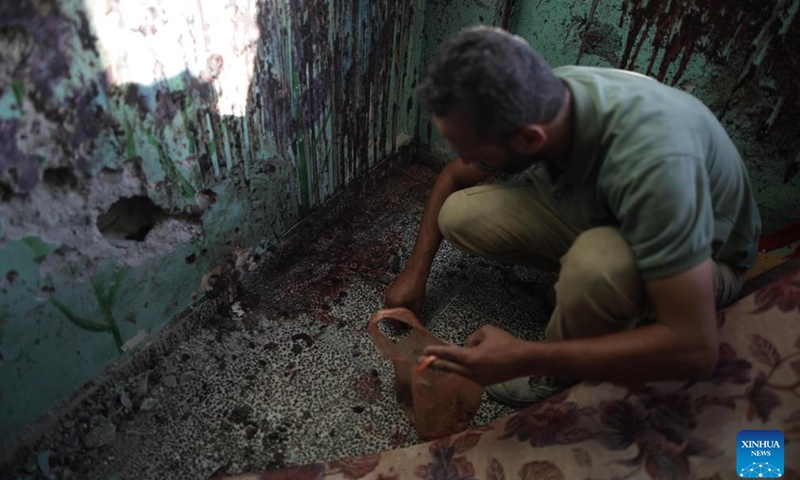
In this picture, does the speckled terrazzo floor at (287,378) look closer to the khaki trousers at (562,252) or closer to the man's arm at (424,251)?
the man's arm at (424,251)

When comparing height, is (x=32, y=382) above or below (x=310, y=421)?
above

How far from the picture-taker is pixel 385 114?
7.60 ft

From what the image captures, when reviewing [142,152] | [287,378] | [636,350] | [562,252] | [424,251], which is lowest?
[287,378]

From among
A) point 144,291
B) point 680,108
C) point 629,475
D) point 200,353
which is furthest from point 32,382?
point 680,108

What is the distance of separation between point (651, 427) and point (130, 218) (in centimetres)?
140

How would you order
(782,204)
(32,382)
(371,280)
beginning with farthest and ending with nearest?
1. (371,280)
2. (782,204)
3. (32,382)

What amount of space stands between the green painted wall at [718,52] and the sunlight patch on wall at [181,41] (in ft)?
3.42

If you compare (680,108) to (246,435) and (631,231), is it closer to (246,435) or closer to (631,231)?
(631,231)

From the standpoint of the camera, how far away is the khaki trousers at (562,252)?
3.96 feet

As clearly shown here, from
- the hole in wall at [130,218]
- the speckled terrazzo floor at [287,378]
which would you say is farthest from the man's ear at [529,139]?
the hole in wall at [130,218]

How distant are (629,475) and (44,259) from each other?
1411 millimetres

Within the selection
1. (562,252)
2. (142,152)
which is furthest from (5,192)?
(562,252)

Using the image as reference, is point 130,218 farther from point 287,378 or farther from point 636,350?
point 636,350

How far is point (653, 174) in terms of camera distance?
1028 millimetres
